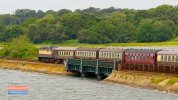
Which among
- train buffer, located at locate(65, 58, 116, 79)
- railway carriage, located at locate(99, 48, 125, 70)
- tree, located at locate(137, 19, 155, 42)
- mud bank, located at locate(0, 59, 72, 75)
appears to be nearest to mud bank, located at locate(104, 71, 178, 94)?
train buffer, located at locate(65, 58, 116, 79)

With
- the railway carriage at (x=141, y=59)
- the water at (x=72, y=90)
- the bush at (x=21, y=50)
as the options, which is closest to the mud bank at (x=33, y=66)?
the water at (x=72, y=90)

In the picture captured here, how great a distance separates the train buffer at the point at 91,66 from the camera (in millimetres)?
87188

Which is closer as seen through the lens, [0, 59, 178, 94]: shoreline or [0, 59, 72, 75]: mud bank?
[0, 59, 178, 94]: shoreline

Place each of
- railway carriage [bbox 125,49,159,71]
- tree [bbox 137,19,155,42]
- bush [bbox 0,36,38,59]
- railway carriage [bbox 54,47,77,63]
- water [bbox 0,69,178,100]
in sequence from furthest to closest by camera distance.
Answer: tree [bbox 137,19,155,42]
bush [bbox 0,36,38,59]
railway carriage [bbox 54,47,77,63]
railway carriage [bbox 125,49,159,71]
water [bbox 0,69,178,100]

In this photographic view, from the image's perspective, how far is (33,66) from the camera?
369 ft

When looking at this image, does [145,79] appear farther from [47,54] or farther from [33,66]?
[47,54]

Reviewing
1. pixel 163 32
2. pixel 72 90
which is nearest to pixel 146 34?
pixel 163 32

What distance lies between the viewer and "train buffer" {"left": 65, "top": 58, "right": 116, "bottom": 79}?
87.2m

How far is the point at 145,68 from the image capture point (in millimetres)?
79375

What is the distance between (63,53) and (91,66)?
18.0 meters

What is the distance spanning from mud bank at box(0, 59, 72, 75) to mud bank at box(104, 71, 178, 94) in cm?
1974

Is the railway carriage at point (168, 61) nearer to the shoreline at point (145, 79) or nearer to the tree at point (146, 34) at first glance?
the shoreline at point (145, 79)

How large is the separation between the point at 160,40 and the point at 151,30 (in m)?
4.83

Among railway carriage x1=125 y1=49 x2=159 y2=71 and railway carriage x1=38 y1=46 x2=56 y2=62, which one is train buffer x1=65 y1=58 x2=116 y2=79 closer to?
railway carriage x1=125 y1=49 x2=159 y2=71
